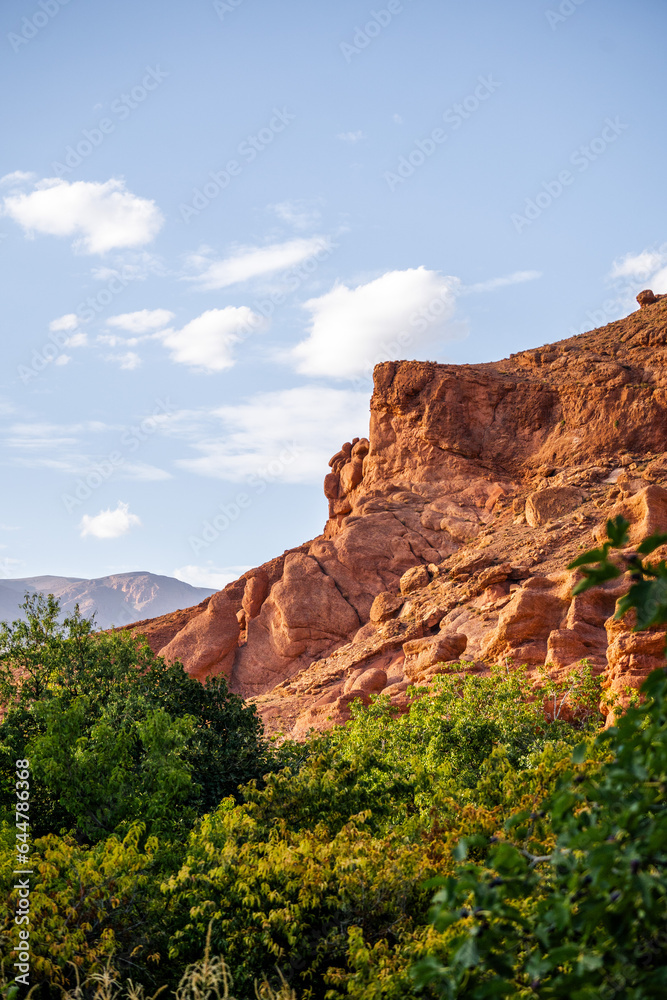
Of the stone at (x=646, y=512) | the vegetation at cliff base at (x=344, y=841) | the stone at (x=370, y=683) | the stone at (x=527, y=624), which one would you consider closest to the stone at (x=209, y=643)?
the stone at (x=370, y=683)

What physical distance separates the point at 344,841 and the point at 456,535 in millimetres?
34470

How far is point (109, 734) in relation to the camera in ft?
53.0

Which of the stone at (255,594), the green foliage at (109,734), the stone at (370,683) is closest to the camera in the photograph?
the green foliage at (109,734)

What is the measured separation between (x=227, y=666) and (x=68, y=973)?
119 ft

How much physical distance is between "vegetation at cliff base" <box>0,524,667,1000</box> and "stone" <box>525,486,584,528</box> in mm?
16537

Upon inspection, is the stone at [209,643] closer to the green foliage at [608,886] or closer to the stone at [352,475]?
the stone at [352,475]

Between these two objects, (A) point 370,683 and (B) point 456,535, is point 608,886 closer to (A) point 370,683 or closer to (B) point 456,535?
(A) point 370,683

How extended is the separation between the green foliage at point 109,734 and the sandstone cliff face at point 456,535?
8.50 meters

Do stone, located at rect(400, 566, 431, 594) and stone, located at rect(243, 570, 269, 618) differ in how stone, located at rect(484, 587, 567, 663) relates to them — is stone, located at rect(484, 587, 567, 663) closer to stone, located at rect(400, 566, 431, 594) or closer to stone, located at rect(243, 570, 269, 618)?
stone, located at rect(400, 566, 431, 594)

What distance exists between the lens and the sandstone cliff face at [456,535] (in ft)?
102

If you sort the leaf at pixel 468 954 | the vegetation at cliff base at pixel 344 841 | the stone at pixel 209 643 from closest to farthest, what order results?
the leaf at pixel 468 954 → the vegetation at cliff base at pixel 344 841 → the stone at pixel 209 643

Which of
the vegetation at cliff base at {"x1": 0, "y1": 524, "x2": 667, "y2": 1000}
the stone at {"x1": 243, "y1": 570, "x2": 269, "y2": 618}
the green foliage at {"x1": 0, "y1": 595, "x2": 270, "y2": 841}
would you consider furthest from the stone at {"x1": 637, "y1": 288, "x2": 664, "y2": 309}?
the green foliage at {"x1": 0, "y1": 595, "x2": 270, "y2": 841}

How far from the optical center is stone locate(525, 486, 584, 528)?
131ft

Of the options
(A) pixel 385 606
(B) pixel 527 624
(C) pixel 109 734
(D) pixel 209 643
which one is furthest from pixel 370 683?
(C) pixel 109 734
